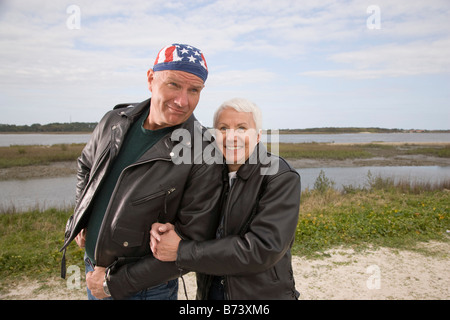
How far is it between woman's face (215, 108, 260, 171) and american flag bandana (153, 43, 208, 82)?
0.99 feet

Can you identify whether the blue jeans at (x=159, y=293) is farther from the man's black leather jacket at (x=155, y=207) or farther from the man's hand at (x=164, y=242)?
the man's hand at (x=164, y=242)

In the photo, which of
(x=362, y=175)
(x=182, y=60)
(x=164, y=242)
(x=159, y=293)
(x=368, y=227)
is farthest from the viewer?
(x=362, y=175)

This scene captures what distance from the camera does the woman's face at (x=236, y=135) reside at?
6.49 ft

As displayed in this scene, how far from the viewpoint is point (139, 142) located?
215 centimetres

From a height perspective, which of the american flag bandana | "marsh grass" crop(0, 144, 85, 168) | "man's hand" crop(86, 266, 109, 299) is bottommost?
"marsh grass" crop(0, 144, 85, 168)

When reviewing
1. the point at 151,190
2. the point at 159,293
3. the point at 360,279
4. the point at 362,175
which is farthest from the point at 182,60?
the point at 362,175

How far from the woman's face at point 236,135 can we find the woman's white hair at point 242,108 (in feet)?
0.07

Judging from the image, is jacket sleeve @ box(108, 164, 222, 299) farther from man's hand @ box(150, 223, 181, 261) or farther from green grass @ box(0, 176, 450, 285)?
green grass @ box(0, 176, 450, 285)

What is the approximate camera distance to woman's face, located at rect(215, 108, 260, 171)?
77.9 inches

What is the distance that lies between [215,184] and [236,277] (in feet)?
1.80

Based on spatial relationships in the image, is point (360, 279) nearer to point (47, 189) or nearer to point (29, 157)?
point (47, 189)

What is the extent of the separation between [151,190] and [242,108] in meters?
0.72

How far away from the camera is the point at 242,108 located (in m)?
1.99

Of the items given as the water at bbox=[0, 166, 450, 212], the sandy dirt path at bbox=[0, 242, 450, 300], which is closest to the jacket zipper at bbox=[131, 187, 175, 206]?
the sandy dirt path at bbox=[0, 242, 450, 300]
